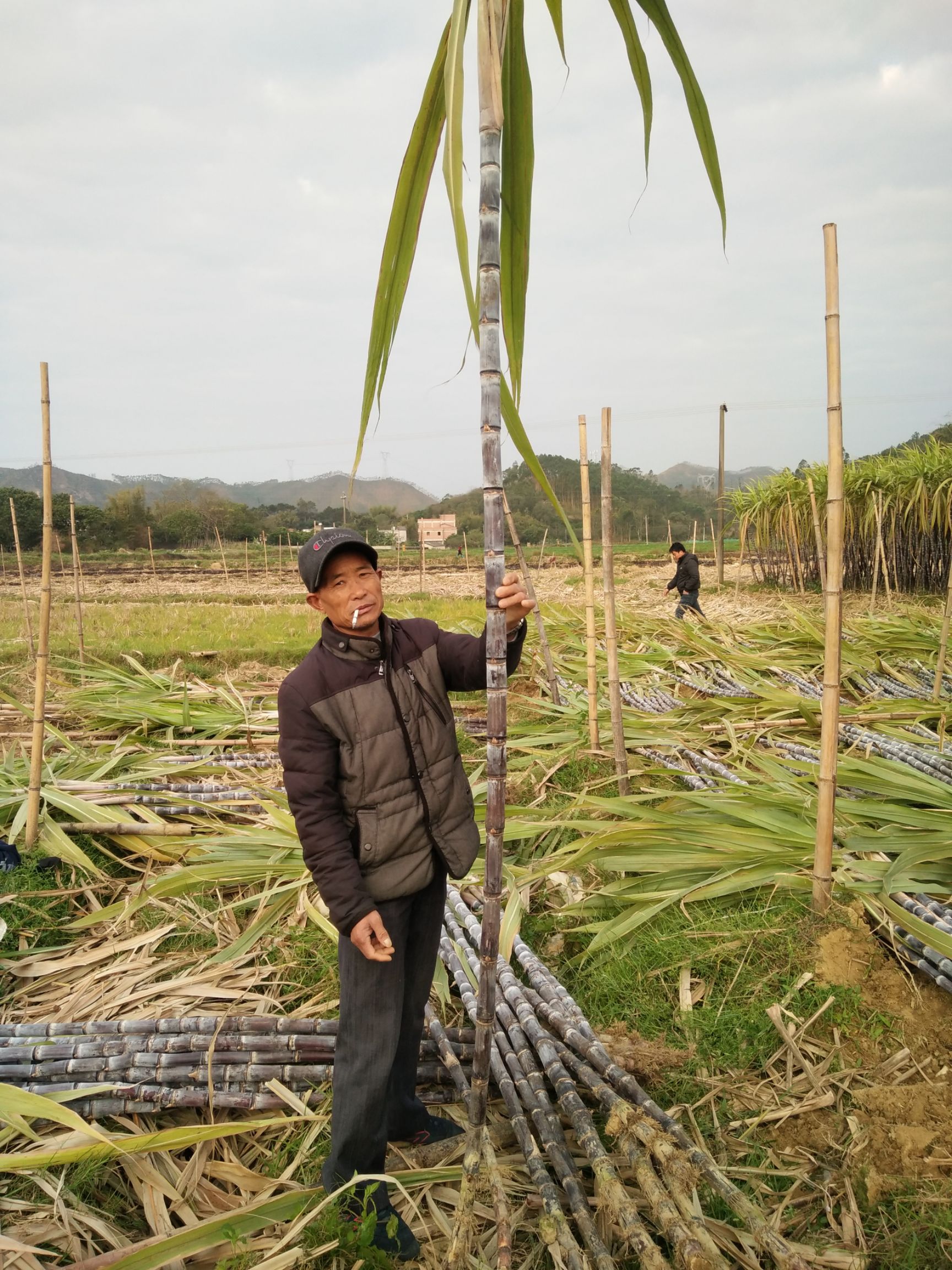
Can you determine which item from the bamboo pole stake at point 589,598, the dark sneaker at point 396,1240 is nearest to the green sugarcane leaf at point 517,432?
the dark sneaker at point 396,1240

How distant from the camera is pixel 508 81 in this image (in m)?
1.25

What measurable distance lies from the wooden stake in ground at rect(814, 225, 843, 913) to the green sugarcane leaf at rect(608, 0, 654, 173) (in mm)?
938

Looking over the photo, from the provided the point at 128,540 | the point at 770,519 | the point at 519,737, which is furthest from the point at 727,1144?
the point at 128,540

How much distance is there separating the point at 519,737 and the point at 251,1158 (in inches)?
109

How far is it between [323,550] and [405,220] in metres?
0.59

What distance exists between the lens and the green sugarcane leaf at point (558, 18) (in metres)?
1.29

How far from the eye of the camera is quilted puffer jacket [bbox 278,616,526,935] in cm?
146

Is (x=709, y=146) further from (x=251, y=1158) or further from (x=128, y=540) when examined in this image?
(x=128, y=540)

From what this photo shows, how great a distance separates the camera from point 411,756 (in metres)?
1.54

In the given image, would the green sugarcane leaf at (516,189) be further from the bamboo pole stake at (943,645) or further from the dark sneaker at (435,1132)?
the bamboo pole stake at (943,645)

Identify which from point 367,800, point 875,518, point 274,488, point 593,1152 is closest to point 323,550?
point 367,800

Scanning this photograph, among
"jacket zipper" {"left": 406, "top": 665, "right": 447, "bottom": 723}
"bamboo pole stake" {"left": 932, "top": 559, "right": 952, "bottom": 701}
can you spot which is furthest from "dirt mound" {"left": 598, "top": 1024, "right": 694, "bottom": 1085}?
"bamboo pole stake" {"left": 932, "top": 559, "right": 952, "bottom": 701}

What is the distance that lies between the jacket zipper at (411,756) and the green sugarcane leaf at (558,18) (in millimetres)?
1143

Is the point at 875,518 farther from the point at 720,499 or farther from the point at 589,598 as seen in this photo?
the point at 589,598
